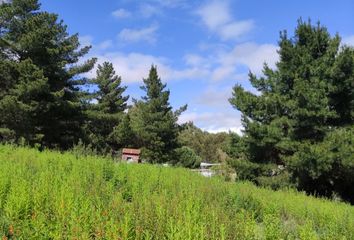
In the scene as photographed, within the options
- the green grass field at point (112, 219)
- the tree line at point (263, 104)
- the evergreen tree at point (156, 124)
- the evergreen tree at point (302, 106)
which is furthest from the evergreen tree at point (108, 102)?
the green grass field at point (112, 219)

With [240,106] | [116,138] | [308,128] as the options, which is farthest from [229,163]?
[116,138]

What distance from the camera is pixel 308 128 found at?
887 inches

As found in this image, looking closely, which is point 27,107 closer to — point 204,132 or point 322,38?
point 322,38

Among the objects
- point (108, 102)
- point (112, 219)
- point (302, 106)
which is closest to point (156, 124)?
point (108, 102)

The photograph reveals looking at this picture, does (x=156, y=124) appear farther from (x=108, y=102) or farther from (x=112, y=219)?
(x=112, y=219)

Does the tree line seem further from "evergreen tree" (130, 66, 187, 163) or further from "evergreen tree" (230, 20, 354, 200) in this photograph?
"evergreen tree" (130, 66, 187, 163)

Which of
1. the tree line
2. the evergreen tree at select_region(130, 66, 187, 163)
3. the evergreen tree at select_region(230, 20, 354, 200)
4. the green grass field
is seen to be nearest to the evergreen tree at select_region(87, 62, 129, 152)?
the evergreen tree at select_region(130, 66, 187, 163)

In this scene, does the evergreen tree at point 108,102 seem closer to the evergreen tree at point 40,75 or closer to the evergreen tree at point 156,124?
the evergreen tree at point 156,124

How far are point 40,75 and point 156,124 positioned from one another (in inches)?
768

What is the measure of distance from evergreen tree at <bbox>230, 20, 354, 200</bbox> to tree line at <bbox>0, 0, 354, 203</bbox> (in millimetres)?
56

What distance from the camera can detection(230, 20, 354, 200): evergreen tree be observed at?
71.5ft

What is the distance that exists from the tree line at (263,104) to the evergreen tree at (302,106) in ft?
0.18

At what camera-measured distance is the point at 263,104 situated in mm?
25375

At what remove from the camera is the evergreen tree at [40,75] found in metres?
28.2
